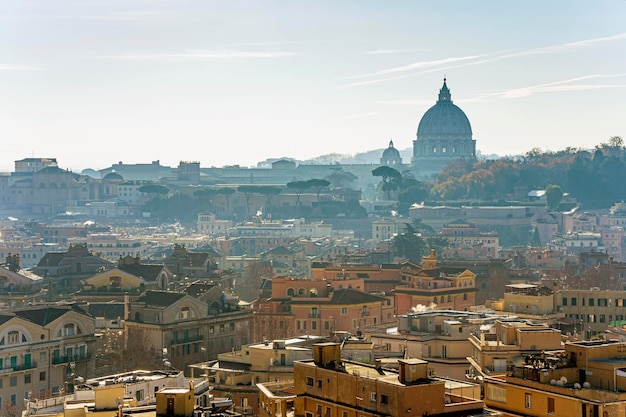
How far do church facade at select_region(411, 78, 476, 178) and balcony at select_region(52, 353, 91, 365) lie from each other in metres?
158

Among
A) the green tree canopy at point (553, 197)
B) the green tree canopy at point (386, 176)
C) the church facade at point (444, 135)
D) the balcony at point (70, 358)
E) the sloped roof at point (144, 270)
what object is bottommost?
the balcony at point (70, 358)

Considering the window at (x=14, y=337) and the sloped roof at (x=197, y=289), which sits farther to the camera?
the sloped roof at (x=197, y=289)

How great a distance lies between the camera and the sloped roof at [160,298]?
4153 cm

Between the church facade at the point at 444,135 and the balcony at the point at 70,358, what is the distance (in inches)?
6216

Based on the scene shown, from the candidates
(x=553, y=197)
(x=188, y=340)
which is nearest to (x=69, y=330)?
(x=188, y=340)

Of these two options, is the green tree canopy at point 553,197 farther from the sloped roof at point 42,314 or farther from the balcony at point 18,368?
the balcony at point 18,368

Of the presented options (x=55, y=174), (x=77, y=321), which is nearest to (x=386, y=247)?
(x=77, y=321)

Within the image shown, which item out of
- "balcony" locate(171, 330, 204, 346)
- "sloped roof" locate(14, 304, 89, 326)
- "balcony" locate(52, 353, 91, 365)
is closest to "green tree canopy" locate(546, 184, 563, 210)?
"balcony" locate(171, 330, 204, 346)

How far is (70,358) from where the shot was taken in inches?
1480

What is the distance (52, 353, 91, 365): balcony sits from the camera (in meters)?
37.2

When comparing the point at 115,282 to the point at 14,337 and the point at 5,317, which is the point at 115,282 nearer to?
the point at 5,317

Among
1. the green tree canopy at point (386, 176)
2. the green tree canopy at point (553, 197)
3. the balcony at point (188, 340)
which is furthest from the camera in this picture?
the green tree canopy at point (386, 176)

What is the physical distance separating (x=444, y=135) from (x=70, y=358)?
161899 millimetres

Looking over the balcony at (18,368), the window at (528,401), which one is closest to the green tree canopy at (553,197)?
the balcony at (18,368)
